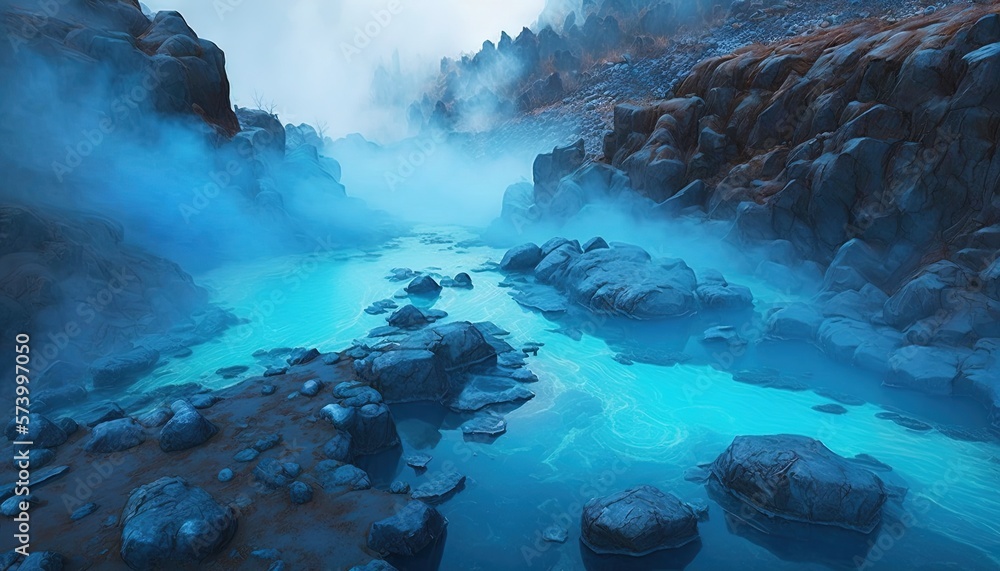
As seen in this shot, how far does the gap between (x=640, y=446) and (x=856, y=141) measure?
11.9 m

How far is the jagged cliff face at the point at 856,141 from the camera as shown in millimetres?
13219

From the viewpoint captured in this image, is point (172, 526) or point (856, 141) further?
point (856, 141)

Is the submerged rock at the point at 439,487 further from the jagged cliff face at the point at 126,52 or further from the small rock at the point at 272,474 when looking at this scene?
the jagged cliff face at the point at 126,52

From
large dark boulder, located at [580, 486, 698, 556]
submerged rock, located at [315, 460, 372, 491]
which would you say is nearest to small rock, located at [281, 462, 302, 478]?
submerged rock, located at [315, 460, 372, 491]

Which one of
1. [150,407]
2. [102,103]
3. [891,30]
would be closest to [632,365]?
[150,407]

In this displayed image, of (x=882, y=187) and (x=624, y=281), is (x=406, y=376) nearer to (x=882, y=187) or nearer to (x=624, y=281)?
(x=624, y=281)

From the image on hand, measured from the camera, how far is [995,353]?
33.4ft

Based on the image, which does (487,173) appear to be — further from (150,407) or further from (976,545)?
(976,545)

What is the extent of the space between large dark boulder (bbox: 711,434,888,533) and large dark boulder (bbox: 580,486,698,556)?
3.64 feet

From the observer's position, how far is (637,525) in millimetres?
6562

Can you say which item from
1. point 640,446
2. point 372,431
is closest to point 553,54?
point 640,446

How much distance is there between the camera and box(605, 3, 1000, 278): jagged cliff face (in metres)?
13.2

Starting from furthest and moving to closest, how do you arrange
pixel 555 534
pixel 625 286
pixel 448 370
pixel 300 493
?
pixel 625 286, pixel 448 370, pixel 300 493, pixel 555 534

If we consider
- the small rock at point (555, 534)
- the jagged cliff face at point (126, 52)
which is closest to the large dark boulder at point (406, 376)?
the small rock at point (555, 534)
